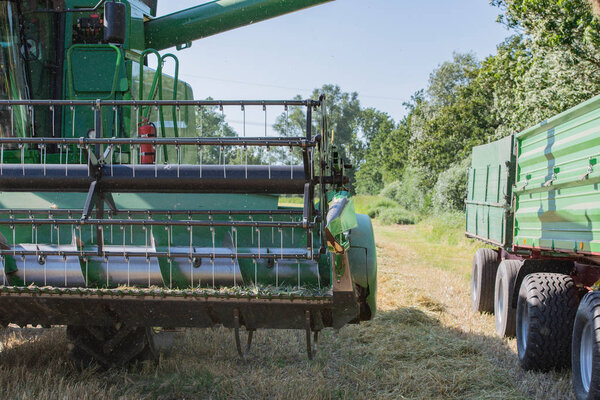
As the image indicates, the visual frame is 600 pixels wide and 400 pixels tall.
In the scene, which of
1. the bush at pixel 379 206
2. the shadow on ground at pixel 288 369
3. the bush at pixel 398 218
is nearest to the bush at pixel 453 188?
the bush at pixel 398 218

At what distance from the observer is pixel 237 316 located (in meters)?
3.45

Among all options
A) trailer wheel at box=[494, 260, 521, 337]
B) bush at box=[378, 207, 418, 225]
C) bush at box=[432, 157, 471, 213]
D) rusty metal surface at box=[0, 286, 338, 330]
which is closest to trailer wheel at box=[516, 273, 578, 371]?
trailer wheel at box=[494, 260, 521, 337]

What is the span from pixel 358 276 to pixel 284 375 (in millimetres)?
1167

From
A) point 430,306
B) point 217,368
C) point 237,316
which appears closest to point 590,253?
point 237,316

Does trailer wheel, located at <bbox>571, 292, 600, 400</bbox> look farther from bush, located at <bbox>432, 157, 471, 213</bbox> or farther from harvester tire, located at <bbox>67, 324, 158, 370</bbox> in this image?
bush, located at <bbox>432, 157, 471, 213</bbox>

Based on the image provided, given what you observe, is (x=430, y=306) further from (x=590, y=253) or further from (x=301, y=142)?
(x=301, y=142)

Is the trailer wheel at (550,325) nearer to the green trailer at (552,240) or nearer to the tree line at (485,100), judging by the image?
the green trailer at (552,240)

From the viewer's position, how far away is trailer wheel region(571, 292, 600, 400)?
3541 millimetres

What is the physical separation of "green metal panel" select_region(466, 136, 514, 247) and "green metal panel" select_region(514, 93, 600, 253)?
0.22 m

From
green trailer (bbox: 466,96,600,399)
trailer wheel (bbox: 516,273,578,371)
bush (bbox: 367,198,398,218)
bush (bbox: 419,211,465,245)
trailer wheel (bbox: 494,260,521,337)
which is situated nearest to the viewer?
green trailer (bbox: 466,96,600,399)

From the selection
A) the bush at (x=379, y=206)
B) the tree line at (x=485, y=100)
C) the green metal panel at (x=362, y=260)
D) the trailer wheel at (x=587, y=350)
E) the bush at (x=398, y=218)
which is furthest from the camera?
the bush at (x=379, y=206)

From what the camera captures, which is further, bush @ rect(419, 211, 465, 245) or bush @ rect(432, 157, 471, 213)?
bush @ rect(432, 157, 471, 213)

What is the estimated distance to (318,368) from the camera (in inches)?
183

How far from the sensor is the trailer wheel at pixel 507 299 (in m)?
5.94
